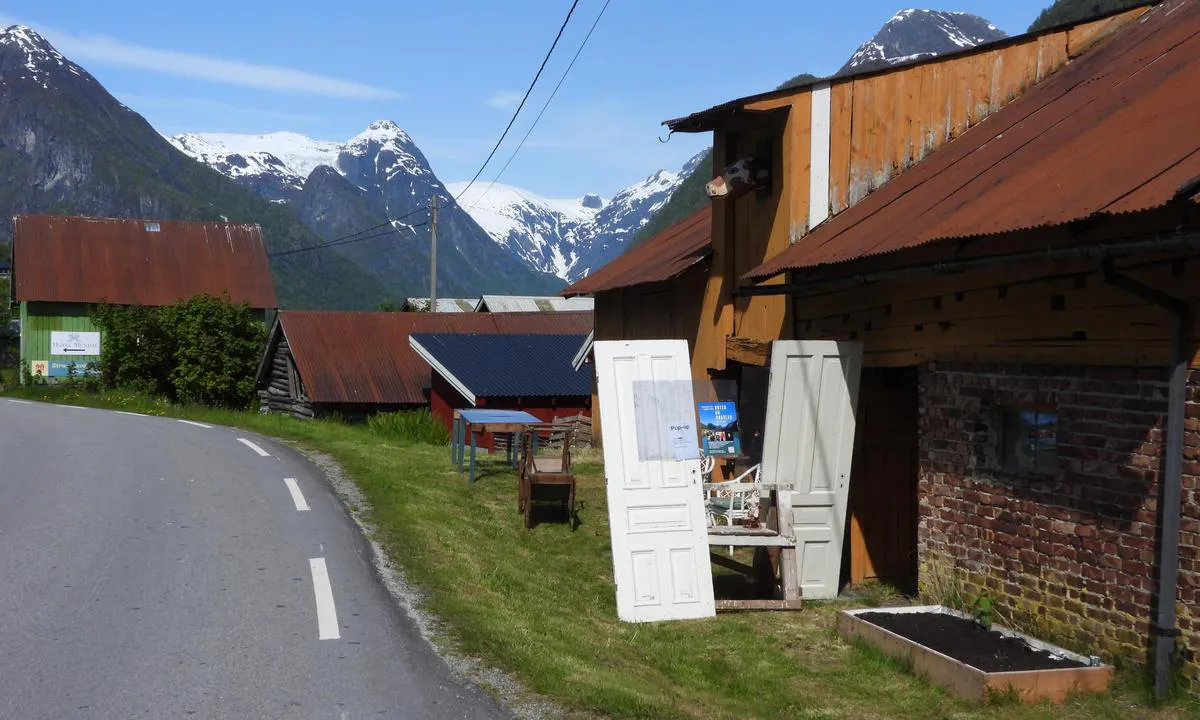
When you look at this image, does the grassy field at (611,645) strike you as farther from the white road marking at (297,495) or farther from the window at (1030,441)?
the window at (1030,441)

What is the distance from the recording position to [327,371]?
117 ft

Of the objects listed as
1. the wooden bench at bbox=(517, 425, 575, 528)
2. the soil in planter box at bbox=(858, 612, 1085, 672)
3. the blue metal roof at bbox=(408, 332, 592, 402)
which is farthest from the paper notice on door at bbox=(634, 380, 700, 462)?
the blue metal roof at bbox=(408, 332, 592, 402)

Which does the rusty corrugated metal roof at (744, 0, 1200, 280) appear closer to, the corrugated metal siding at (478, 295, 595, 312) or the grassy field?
the grassy field

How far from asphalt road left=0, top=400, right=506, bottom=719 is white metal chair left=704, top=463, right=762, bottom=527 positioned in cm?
322

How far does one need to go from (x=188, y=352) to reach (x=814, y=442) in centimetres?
3339

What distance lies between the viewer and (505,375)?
104 feet

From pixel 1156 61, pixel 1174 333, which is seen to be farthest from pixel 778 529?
pixel 1156 61

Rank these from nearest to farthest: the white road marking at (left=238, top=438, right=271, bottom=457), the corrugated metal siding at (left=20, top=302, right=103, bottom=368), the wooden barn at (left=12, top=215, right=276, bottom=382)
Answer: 1. the white road marking at (left=238, top=438, right=271, bottom=457)
2. the corrugated metal siding at (left=20, top=302, right=103, bottom=368)
3. the wooden barn at (left=12, top=215, right=276, bottom=382)

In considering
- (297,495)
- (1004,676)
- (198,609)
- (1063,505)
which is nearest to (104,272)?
(297,495)

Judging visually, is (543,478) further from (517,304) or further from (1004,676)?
(517,304)

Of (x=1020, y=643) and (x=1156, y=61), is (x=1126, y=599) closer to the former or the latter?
(x=1020, y=643)

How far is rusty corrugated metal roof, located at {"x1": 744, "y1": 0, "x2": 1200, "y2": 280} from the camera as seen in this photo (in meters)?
7.37

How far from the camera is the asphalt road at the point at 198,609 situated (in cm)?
637

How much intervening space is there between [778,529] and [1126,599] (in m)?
3.32
